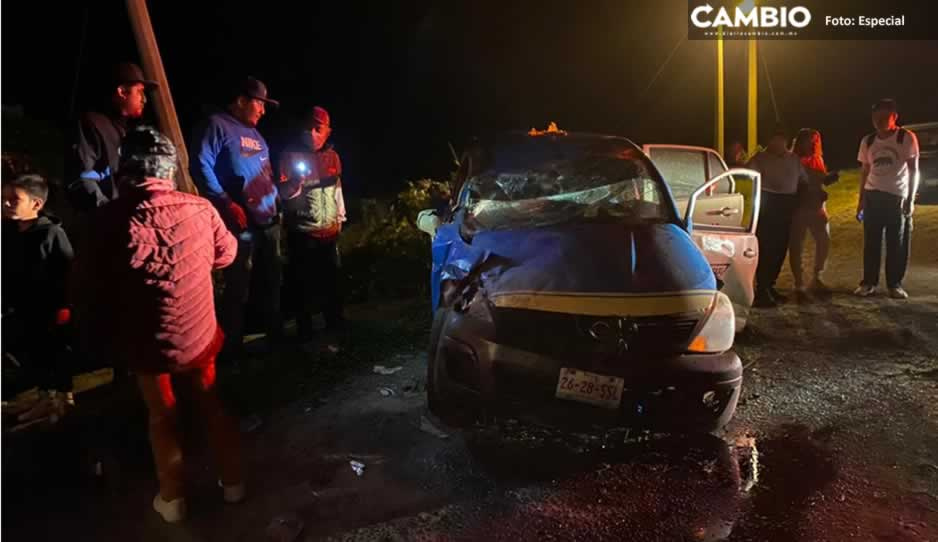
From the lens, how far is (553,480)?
346 centimetres

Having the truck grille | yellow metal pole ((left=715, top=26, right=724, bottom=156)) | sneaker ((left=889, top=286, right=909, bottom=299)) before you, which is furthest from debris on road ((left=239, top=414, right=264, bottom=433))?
yellow metal pole ((left=715, top=26, right=724, bottom=156))

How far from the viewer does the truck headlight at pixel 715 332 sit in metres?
3.58

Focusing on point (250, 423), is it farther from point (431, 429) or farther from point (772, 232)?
point (772, 232)

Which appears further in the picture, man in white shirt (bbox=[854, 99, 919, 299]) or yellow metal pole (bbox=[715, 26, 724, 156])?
yellow metal pole (bbox=[715, 26, 724, 156])

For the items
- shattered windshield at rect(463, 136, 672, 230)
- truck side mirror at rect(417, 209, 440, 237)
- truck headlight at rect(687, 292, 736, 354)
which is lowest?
truck headlight at rect(687, 292, 736, 354)

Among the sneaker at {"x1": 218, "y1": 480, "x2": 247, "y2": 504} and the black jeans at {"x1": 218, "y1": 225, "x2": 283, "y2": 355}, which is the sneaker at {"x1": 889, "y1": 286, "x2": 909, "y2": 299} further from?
the sneaker at {"x1": 218, "y1": 480, "x2": 247, "y2": 504}

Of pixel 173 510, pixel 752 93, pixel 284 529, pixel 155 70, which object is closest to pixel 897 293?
pixel 284 529

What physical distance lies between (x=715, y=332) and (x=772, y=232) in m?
4.02

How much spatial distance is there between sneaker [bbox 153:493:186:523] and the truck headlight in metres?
2.54

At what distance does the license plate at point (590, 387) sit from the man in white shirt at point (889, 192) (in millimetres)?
5132

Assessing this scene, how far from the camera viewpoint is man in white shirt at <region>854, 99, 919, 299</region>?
6871 millimetres

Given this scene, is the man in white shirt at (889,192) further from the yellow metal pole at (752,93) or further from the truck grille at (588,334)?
the yellow metal pole at (752,93)

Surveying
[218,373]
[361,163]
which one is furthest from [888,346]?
[361,163]

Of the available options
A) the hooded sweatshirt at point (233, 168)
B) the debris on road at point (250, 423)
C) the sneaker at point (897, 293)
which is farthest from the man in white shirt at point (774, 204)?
the debris on road at point (250, 423)
